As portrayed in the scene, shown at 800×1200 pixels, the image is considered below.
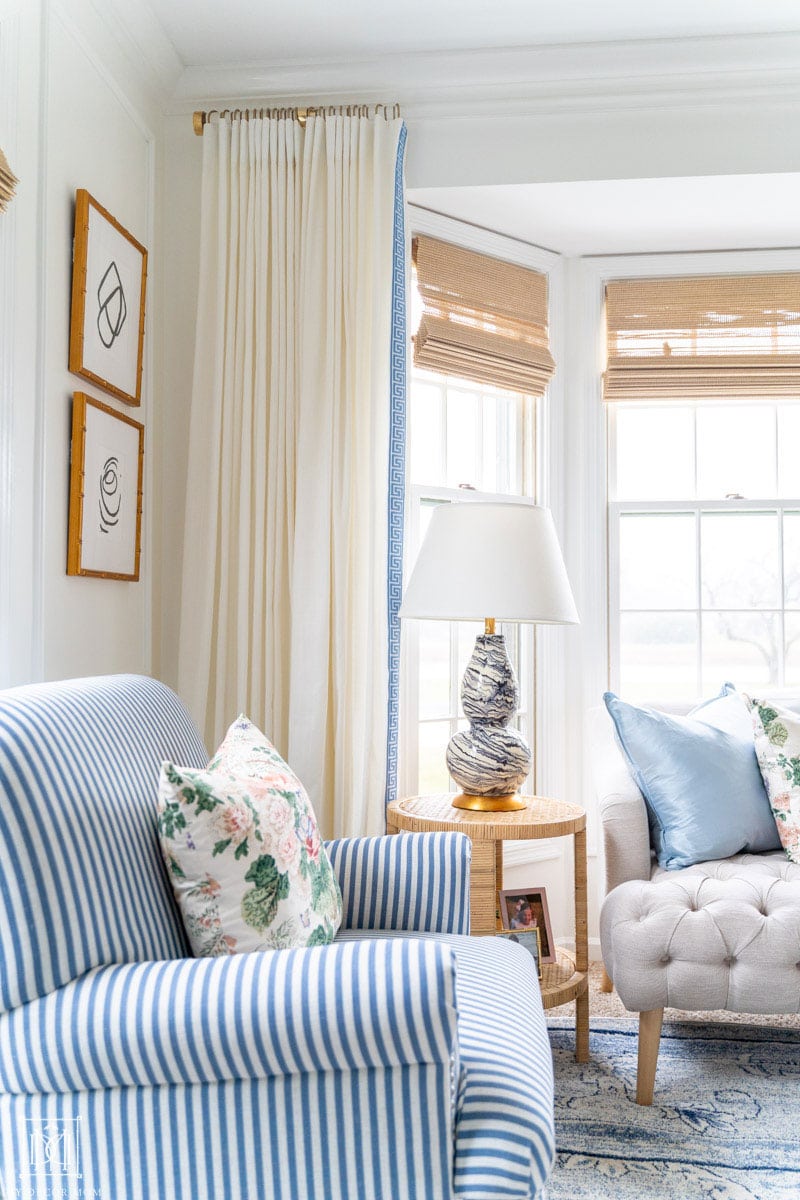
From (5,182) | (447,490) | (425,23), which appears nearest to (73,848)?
(5,182)

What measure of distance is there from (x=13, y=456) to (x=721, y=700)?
1.99 metres

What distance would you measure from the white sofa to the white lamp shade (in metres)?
0.69

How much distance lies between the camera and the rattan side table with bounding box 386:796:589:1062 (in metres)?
2.36

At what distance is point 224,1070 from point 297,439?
192 cm

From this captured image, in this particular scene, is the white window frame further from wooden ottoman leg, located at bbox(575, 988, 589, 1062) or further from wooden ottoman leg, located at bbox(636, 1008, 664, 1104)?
wooden ottoman leg, located at bbox(636, 1008, 664, 1104)

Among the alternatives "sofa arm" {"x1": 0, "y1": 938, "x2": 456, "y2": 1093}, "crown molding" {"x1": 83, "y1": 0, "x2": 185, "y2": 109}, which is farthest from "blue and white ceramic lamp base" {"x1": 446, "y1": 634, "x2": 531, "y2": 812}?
"crown molding" {"x1": 83, "y1": 0, "x2": 185, "y2": 109}

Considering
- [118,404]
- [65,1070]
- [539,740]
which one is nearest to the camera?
[65,1070]

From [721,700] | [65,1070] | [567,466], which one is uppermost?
[567,466]

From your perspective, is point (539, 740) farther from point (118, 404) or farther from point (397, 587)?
point (118, 404)

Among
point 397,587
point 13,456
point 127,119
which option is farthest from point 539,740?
point 127,119

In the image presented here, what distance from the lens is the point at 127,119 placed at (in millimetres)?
2699

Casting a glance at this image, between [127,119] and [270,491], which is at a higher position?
[127,119]

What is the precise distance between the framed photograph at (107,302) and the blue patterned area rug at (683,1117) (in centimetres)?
199

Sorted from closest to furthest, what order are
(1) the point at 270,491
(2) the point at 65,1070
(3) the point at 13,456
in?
1. (2) the point at 65,1070
2. (3) the point at 13,456
3. (1) the point at 270,491
